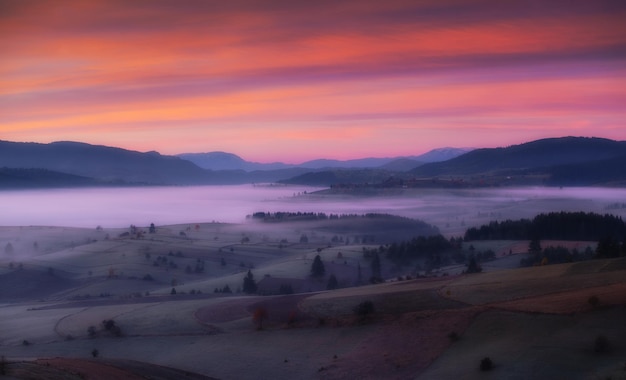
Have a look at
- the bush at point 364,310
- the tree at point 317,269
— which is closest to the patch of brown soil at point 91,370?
the bush at point 364,310

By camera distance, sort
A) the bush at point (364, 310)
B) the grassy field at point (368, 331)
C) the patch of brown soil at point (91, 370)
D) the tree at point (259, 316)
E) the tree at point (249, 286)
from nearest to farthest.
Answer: the patch of brown soil at point (91, 370) < the grassy field at point (368, 331) < the bush at point (364, 310) < the tree at point (259, 316) < the tree at point (249, 286)

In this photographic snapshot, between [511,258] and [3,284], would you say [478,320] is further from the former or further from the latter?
[3,284]

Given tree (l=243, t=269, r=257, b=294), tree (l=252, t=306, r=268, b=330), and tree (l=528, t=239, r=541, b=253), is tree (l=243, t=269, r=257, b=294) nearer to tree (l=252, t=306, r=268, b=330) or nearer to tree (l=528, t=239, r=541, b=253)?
tree (l=252, t=306, r=268, b=330)

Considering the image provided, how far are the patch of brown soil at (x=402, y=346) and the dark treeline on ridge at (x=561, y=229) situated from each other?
3148 inches

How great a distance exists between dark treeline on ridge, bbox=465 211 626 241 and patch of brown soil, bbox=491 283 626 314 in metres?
75.5

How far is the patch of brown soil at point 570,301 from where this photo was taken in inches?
1501

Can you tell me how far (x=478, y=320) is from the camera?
3956 cm

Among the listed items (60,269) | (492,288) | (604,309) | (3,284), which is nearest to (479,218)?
(60,269)

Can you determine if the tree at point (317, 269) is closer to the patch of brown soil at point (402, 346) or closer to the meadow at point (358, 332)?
the meadow at point (358, 332)

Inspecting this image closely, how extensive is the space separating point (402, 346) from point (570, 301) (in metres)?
10.9

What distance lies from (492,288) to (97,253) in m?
97.8

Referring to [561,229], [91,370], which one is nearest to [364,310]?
[91,370]

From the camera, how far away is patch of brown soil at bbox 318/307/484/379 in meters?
34.5

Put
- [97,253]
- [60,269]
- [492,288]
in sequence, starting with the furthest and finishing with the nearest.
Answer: [97,253], [60,269], [492,288]
